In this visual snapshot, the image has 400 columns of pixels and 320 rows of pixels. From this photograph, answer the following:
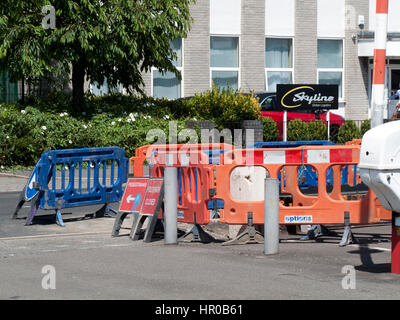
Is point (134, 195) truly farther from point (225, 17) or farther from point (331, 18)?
point (331, 18)

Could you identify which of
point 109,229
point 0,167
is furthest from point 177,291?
point 0,167

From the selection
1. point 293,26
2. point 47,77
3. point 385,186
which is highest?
point 293,26

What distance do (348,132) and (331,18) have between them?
6.68 metres

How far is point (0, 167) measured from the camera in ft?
65.4

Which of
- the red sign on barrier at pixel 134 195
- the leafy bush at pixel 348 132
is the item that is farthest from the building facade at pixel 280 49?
the red sign on barrier at pixel 134 195

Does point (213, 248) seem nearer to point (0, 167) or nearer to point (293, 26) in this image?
point (0, 167)

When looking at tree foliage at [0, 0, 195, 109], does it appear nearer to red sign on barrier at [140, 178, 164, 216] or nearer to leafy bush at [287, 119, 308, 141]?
leafy bush at [287, 119, 308, 141]

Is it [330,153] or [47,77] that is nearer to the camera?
[330,153]

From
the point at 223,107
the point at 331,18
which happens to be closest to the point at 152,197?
the point at 223,107

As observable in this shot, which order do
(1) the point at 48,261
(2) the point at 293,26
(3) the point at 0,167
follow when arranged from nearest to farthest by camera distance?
(1) the point at 48,261 < (3) the point at 0,167 < (2) the point at 293,26

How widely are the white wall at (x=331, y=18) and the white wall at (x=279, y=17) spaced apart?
1.21 meters

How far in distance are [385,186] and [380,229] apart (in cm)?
429

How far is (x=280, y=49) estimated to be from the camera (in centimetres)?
3241
